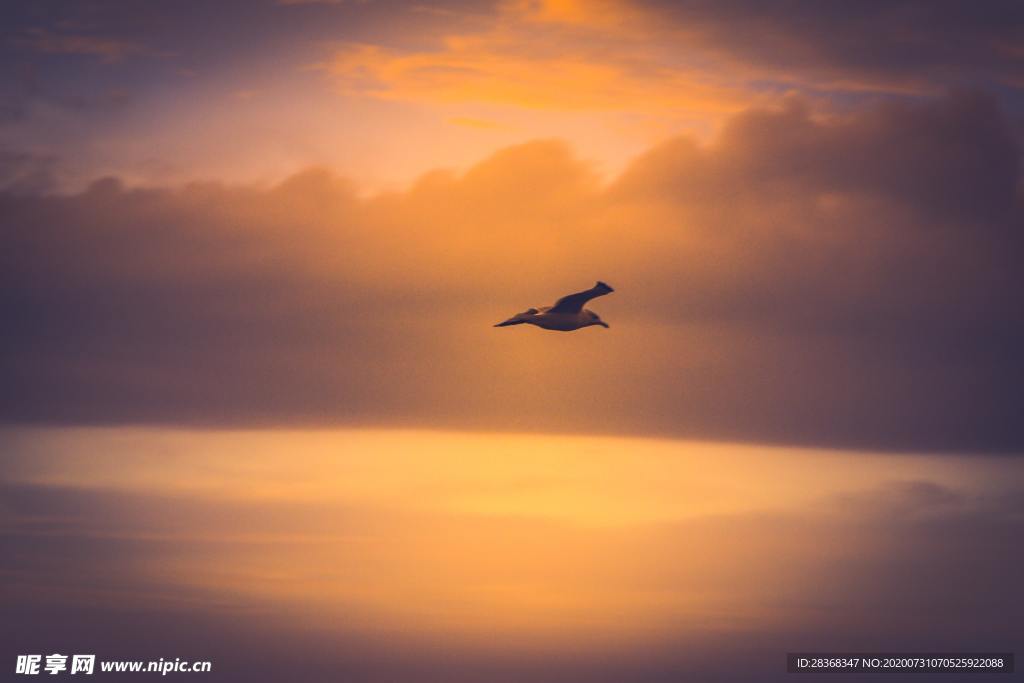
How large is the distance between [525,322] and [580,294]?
8.64 feet

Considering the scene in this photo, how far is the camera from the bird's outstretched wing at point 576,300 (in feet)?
192

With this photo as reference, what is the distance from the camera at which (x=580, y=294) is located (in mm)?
59969

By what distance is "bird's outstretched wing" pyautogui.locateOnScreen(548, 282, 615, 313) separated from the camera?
5853cm

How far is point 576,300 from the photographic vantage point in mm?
60781

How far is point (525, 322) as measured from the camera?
6109 centimetres
